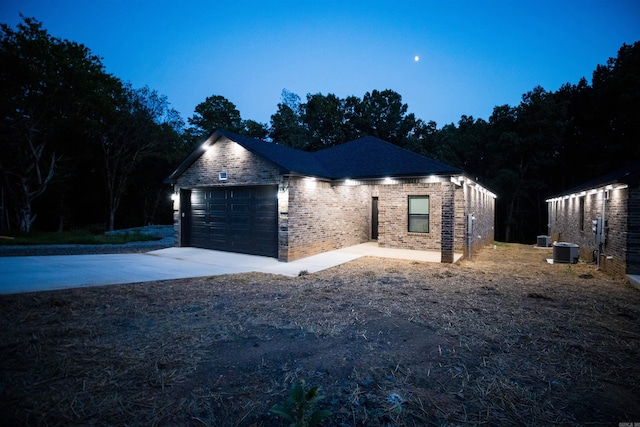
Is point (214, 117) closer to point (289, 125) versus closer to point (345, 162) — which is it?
point (289, 125)

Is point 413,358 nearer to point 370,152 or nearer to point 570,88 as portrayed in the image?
point 370,152

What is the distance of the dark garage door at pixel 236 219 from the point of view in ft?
36.7

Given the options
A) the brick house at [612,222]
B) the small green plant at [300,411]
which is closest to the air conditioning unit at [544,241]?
the brick house at [612,222]

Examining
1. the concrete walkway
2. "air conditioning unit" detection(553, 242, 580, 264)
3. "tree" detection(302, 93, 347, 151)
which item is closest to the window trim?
the concrete walkway

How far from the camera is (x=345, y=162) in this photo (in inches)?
562

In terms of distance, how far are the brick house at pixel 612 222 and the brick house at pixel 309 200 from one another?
3843mm

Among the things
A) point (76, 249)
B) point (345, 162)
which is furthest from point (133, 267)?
point (345, 162)

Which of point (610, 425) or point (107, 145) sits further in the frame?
point (107, 145)

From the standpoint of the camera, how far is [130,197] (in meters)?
30.3

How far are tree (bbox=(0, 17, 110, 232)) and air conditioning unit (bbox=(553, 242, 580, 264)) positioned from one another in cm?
2665

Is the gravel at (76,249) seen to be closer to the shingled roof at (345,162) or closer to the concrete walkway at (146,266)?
the concrete walkway at (146,266)

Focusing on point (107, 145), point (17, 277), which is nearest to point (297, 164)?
point (17, 277)

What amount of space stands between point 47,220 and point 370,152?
2908 cm

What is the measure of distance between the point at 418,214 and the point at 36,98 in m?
22.5
